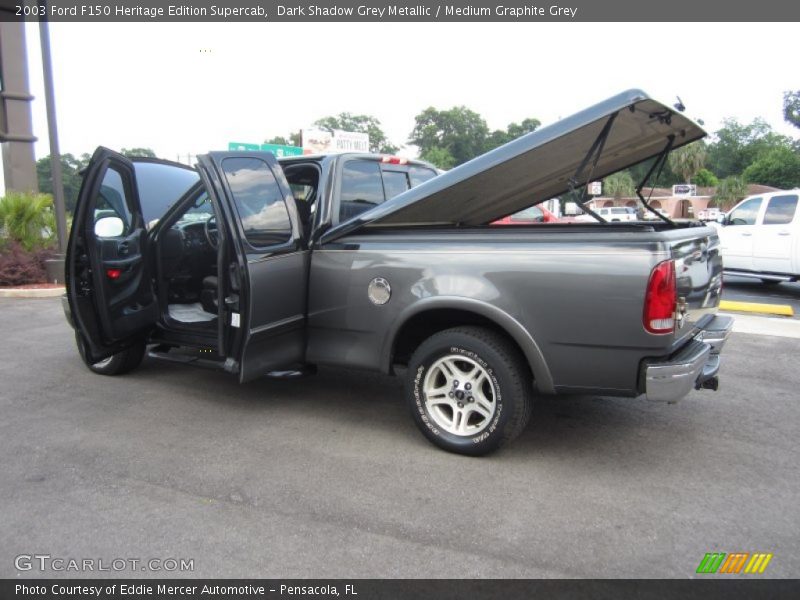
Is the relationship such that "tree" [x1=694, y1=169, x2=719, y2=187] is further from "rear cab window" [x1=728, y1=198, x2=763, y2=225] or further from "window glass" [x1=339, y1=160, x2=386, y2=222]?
"window glass" [x1=339, y1=160, x2=386, y2=222]

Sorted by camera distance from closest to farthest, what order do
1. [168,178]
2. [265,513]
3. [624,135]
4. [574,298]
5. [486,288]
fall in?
1. [265,513]
2. [574,298]
3. [486,288]
4. [624,135]
5. [168,178]

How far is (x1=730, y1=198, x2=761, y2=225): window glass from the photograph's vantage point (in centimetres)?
1078

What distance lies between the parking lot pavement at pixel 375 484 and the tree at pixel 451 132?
296 feet

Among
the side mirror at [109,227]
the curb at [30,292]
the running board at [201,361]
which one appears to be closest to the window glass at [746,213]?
the running board at [201,361]

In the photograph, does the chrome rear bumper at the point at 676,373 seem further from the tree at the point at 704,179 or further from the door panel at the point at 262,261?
the tree at the point at 704,179

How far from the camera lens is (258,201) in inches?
165

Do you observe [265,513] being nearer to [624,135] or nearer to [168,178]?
→ [624,135]

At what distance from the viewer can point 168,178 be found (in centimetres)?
553

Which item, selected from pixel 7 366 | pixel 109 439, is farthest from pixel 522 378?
pixel 7 366

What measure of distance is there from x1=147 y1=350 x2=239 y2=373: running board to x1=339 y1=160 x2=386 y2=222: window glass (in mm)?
1356

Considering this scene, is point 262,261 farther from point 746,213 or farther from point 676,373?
point 746,213

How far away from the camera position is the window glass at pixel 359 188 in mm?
4637

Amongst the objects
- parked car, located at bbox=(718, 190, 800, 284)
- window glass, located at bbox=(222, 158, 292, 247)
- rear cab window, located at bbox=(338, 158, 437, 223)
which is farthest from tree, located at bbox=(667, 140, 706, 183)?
window glass, located at bbox=(222, 158, 292, 247)

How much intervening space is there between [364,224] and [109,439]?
226 centimetres
